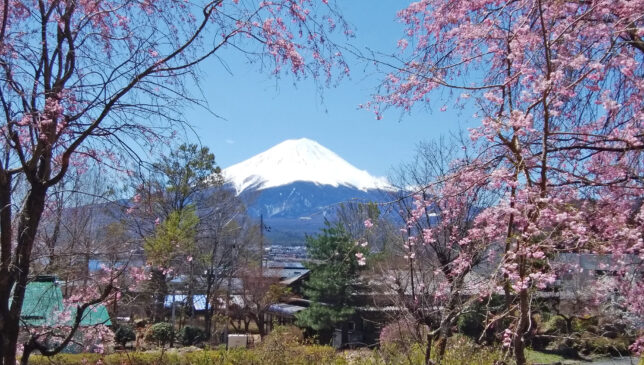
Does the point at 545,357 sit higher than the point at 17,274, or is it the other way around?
the point at 17,274

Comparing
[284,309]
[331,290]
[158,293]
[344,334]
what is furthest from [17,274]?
[284,309]

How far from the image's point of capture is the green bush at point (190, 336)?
2184 centimetres

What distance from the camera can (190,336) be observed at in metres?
22.3

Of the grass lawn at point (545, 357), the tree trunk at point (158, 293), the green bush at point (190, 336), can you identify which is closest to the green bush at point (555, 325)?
the grass lawn at point (545, 357)

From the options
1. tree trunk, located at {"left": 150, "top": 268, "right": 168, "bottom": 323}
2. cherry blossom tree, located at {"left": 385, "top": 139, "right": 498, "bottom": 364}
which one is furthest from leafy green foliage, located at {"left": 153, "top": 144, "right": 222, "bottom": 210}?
cherry blossom tree, located at {"left": 385, "top": 139, "right": 498, "bottom": 364}

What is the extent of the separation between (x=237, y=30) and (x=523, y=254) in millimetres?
1981

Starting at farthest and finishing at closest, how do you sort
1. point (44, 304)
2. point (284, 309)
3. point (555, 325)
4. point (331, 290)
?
point (284, 309) < point (331, 290) < point (555, 325) < point (44, 304)

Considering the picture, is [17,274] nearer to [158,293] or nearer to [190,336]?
[190,336]

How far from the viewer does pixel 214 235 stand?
2661 cm

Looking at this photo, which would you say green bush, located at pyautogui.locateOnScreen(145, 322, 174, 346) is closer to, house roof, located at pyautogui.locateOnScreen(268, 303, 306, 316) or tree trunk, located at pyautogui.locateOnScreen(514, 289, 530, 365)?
house roof, located at pyautogui.locateOnScreen(268, 303, 306, 316)

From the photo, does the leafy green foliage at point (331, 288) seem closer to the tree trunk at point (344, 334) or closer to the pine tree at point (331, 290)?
the pine tree at point (331, 290)

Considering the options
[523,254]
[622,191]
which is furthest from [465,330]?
[523,254]

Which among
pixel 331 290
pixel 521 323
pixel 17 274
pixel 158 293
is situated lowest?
pixel 521 323

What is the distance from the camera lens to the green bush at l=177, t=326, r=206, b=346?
2184cm
